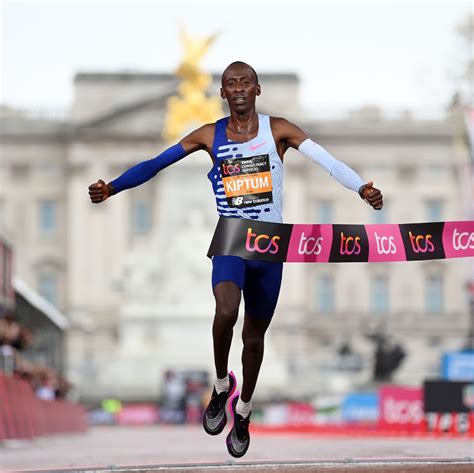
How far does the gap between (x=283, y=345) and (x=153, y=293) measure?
36827 mm

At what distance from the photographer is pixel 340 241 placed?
8367 millimetres

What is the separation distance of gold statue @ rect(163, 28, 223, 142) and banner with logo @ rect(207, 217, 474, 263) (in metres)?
54.9

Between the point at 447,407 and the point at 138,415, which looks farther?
the point at 138,415

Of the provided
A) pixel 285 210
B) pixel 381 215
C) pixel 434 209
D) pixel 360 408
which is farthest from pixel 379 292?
pixel 360 408

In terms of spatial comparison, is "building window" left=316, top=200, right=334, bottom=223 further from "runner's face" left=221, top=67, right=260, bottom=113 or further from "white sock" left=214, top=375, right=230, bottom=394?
"runner's face" left=221, top=67, right=260, bottom=113

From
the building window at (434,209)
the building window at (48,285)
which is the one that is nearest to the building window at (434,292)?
the building window at (434,209)

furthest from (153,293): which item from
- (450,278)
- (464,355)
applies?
(450,278)

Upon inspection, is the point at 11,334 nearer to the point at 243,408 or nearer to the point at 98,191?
the point at 243,408

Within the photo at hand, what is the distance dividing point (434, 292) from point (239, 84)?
9692 cm

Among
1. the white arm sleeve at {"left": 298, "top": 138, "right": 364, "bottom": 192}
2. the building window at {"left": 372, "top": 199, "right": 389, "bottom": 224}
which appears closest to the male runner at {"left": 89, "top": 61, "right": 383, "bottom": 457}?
the white arm sleeve at {"left": 298, "top": 138, "right": 364, "bottom": 192}

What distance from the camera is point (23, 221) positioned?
103 metres

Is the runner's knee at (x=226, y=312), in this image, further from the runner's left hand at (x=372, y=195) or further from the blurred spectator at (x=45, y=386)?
the blurred spectator at (x=45, y=386)

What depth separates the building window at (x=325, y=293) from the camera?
103 meters

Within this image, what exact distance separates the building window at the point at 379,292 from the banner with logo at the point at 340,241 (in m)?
94.9
